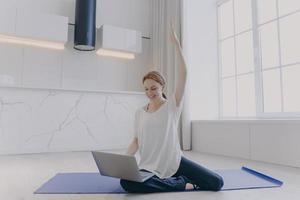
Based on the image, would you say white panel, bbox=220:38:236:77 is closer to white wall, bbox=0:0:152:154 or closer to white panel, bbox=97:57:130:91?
white wall, bbox=0:0:152:154

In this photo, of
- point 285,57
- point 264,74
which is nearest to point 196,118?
point 264,74

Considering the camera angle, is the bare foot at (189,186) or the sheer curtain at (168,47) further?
the sheer curtain at (168,47)

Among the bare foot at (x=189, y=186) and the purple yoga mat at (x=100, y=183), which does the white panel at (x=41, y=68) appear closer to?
the purple yoga mat at (x=100, y=183)

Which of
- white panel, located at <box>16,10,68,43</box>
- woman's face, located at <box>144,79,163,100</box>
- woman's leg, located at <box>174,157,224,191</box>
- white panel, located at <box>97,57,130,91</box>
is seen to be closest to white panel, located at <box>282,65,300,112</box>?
woman's leg, located at <box>174,157,224,191</box>

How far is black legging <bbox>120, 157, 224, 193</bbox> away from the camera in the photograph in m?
1.45

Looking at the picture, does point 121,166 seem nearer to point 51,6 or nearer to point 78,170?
point 78,170

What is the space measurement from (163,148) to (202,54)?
8.53 feet

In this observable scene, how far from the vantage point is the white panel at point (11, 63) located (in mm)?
3365

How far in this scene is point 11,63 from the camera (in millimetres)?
3414

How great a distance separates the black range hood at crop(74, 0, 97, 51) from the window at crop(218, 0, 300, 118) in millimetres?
1827

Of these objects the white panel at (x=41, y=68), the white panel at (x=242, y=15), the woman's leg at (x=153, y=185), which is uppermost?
the white panel at (x=242, y=15)

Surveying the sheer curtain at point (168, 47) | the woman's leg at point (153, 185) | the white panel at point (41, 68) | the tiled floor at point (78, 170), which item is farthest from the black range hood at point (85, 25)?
the woman's leg at point (153, 185)

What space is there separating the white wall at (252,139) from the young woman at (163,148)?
3.86 ft

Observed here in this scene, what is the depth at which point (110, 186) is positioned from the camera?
1.58m
